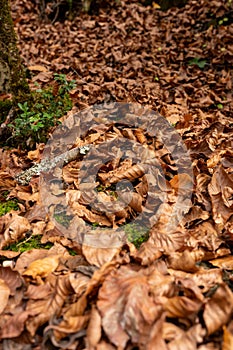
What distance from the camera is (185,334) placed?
182 centimetres

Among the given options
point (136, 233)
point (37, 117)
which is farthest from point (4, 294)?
point (37, 117)

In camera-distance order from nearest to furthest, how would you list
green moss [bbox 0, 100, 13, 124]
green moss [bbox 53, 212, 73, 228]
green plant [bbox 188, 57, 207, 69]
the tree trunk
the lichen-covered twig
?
green moss [bbox 53, 212, 73, 228] < the lichen-covered twig < the tree trunk < green moss [bbox 0, 100, 13, 124] < green plant [bbox 188, 57, 207, 69]

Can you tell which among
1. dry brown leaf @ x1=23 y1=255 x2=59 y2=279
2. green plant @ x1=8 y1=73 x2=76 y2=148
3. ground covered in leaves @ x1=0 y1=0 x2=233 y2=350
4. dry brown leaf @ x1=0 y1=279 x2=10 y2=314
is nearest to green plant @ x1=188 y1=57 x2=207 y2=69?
ground covered in leaves @ x1=0 y1=0 x2=233 y2=350

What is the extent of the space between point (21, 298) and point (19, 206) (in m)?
1.00

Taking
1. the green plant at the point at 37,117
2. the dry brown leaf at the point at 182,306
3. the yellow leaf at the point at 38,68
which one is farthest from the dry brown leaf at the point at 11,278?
the yellow leaf at the point at 38,68

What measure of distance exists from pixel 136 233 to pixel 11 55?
8.57 ft

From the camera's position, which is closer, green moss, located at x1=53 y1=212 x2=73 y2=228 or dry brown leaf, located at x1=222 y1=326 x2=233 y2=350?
dry brown leaf, located at x1=222 y1=326 x2=233 y2=350

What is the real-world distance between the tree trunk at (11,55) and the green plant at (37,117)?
13 centimetres

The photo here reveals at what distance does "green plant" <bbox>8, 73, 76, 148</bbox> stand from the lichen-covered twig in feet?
1.65

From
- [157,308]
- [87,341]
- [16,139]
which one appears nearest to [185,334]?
[157,308]

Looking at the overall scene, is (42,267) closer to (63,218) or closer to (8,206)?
(63,218)

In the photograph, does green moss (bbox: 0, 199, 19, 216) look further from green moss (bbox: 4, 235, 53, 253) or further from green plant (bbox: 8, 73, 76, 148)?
green plant (bbox: 8, 73, 76, 148)

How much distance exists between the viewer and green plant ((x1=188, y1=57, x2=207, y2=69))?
6.12m

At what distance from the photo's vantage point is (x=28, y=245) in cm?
265
